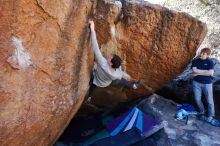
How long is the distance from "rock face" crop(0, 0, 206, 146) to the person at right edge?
456mm

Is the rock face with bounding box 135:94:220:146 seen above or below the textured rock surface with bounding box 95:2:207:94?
below

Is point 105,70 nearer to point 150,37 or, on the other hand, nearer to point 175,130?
point 150,37

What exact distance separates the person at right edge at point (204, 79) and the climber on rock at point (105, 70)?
5.25 ft

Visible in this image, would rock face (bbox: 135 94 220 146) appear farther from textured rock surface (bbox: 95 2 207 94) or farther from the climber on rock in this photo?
the climber on rock

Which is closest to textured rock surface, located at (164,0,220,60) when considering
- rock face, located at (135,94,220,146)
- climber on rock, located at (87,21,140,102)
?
rock face, located at (135,94,220,146)

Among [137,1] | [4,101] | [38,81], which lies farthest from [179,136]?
[4,101]

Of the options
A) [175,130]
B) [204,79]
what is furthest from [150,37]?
[175,130]

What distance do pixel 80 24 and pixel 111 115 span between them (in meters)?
2.90

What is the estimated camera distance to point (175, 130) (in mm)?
7492

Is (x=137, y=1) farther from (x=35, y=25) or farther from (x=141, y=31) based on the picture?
(x=35, y=25)

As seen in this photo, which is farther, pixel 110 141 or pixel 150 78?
pixel 150 78

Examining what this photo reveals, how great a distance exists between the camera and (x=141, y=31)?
7258 mm

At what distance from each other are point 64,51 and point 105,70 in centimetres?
113

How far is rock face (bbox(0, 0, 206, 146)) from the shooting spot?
16.7 ft
